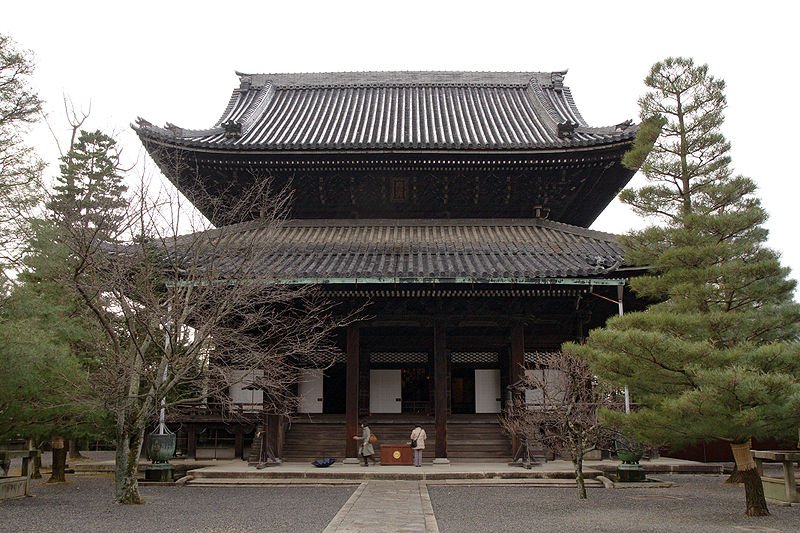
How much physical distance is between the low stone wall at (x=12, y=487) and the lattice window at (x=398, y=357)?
30.3 ft

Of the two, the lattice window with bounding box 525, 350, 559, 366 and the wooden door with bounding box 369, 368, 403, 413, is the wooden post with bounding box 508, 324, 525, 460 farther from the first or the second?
the wooden door with bounding box 369, 368, 403, 413

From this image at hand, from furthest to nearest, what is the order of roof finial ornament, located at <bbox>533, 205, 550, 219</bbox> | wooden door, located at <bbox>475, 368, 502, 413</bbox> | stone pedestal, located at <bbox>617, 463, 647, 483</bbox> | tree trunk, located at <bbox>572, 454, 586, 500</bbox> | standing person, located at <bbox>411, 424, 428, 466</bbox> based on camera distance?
roof finial ornament, located at <bbox>533, 205, 550, 219</bbox> < wooden door, located at <bbox>475, 368, 502, 413</bbox> < standing person, located at <bbox>411, 424, 428, 466</bbox> < stone pedestal, located at <bbox>617, 463, 647, 483</bbox> < tree trunk, located at <bbox>572, 454, 586, 500</bbox>

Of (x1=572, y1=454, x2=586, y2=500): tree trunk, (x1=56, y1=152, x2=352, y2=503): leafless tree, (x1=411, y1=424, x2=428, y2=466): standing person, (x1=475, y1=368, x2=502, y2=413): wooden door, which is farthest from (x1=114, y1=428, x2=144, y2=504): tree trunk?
(x1=475, y1=368, x2=502, y2=413): wooden door

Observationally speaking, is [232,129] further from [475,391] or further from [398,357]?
[475,391]

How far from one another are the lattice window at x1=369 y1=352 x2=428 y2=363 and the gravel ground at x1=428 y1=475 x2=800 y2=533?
19.5ft

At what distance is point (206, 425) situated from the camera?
19.5 meters

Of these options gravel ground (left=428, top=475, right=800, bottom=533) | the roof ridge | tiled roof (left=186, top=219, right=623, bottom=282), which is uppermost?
the roof ridge

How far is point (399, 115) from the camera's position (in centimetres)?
2258

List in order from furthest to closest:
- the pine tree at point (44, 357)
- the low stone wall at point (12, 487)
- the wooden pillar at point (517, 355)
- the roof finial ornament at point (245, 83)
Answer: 1. the roof finial ornament at point (245, 83)
2. the wooden pillar at point (517, 355)
3. the low stone wall at point (12, 487)
4. the pine tree at point (44, 357)

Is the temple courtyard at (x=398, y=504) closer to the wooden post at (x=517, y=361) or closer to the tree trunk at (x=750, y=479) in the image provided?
the tree trunk at (x=750, y=479)

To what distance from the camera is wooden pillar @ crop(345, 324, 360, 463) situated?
53.6 ft

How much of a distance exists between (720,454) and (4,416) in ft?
67.4

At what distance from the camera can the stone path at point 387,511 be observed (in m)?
8.98

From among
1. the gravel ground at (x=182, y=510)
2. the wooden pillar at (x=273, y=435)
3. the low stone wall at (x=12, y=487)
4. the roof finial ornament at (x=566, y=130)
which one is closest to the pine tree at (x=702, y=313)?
the gravel ground at (x=182, y=510)
